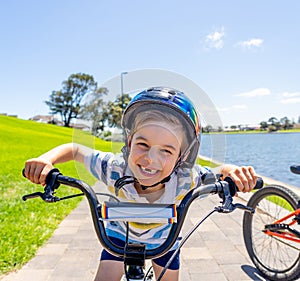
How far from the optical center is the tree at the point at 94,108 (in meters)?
1.51

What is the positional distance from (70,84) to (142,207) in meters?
57.6

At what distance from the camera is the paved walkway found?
128 inches

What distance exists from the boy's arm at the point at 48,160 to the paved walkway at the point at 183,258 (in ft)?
6.15

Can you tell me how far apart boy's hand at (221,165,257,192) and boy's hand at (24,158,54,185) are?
0.79 metres

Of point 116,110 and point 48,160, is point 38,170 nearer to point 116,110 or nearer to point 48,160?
point 48,160

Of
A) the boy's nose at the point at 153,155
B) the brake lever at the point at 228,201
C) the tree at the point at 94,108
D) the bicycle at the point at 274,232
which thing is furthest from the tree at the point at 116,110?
the bicycle at the point at 274,232

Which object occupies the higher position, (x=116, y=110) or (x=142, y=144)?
(x=116, y=110)

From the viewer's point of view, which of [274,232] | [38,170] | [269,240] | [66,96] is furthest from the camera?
[66,96]

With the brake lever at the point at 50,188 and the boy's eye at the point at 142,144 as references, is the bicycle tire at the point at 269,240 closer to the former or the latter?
the boy's eye at the point at 142,144

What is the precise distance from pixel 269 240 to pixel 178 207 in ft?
8.82

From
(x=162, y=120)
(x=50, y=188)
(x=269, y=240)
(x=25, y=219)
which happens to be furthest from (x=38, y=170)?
(x=25, y=219)

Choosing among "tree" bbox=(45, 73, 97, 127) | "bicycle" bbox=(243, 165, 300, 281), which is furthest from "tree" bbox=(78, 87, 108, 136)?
"tree" bbox=(45, 73, 97, 127)

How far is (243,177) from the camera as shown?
149 centimetres

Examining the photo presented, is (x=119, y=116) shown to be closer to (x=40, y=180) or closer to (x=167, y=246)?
(x=40, y=180)
